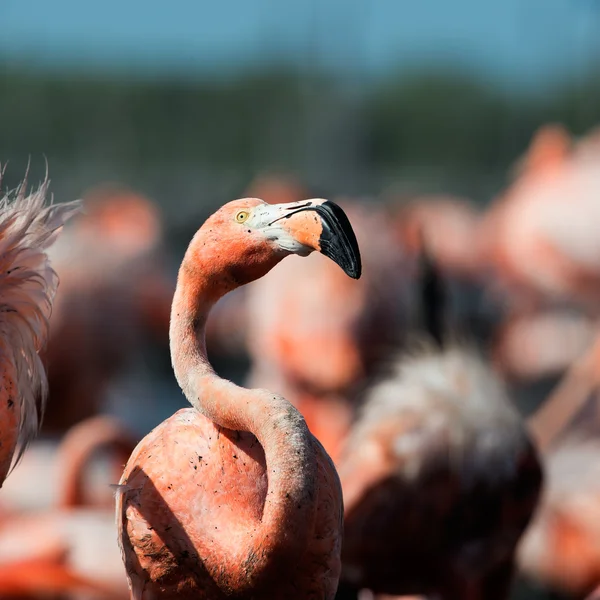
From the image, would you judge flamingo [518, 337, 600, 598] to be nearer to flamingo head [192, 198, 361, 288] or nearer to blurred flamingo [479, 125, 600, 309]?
blurred flamingo [479, 125, 600, 309]

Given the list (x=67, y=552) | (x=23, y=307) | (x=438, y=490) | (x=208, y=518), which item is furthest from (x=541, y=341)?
(x=208, y=518)

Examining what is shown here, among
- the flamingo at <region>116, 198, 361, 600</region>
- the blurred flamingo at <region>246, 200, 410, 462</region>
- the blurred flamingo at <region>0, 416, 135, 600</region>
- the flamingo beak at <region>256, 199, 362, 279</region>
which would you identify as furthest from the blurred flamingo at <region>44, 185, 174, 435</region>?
the flamingo beak at <region>256, 199, 362, 279</region>

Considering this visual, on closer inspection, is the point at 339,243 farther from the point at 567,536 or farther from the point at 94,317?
the point at 94,317

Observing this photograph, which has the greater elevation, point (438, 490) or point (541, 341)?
point (438, 490)

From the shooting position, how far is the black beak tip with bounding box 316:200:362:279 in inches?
55.5

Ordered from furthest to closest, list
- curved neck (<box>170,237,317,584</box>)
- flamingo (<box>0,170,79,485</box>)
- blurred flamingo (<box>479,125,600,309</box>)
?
blurred flamingo (<box>479,125,600,309</box>), flamingo (<box>0,170,79,485</box>), curved neck (<box>170,237,317,584</box>)

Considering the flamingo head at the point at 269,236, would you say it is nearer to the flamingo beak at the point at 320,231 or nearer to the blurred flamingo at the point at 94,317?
the flamingo beak at the point at 320,231

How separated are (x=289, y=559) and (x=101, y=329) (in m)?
3.63

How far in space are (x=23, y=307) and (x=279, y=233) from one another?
1.63 feet

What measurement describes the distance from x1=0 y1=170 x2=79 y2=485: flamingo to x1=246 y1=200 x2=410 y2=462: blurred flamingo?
7.43 ft

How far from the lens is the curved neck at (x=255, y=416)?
1395 millimetres

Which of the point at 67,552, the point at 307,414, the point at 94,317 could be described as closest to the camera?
the point at 67,552

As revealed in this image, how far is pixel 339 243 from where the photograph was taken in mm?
1414

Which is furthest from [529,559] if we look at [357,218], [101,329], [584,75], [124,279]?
[584,75]
